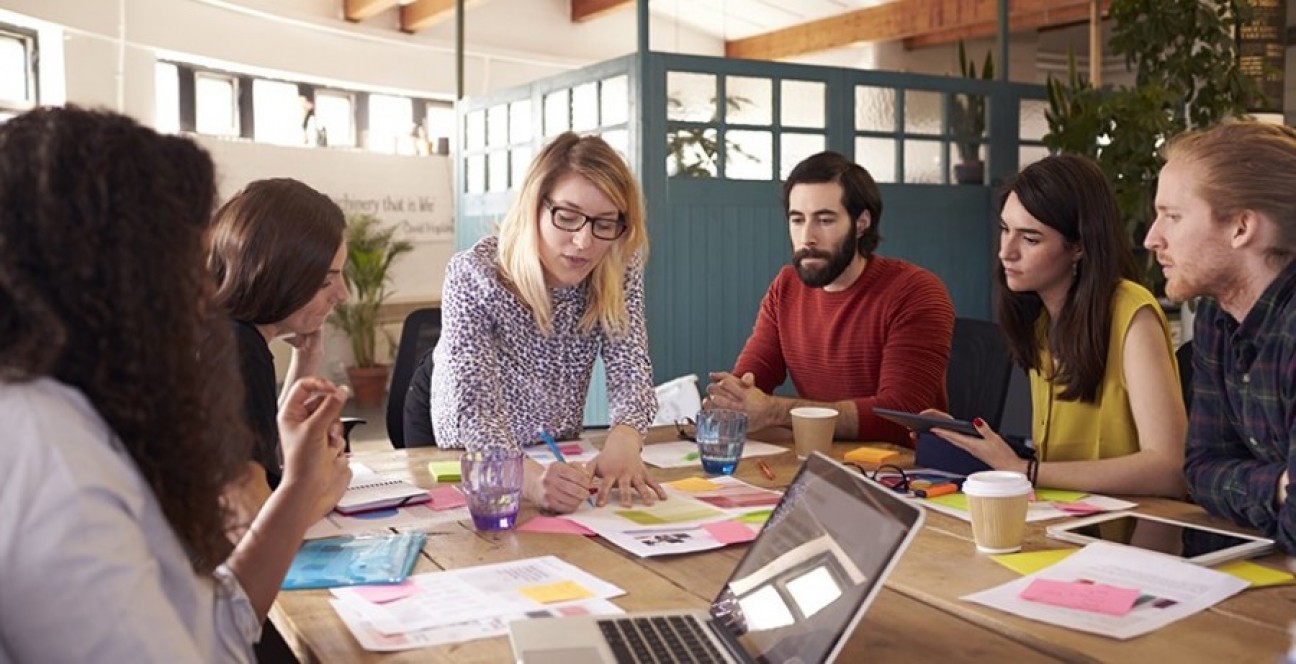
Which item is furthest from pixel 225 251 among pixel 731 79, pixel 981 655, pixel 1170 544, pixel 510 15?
pixel 510 15

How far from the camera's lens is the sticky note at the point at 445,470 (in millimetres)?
2225

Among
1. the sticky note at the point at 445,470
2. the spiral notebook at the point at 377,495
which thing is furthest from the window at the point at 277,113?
the spiral notebook at the point at 377,495

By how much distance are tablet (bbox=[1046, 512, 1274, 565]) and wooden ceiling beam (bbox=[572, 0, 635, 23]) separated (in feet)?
25.0

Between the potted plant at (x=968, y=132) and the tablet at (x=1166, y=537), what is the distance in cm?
399

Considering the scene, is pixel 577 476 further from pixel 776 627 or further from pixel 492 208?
pixel 492 208

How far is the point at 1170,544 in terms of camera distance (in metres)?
1.66

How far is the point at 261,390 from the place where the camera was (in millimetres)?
1810

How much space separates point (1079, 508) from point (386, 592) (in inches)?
44.8

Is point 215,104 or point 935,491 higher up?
point 215,104

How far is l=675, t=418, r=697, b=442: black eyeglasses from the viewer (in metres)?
2.70

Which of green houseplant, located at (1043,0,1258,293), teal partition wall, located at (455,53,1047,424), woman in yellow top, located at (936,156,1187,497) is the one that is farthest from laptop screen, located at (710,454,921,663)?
green houseplant, located at (1043,0,1258,293)

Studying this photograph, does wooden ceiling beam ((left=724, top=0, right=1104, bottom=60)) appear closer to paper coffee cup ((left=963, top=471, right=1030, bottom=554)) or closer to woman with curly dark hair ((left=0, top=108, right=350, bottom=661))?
paper coffee cup ((left=963, top=471, right=1030, bottom=554))

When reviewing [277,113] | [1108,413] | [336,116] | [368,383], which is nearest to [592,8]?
[336,116]

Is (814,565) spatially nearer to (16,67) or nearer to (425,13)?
(16,67)
